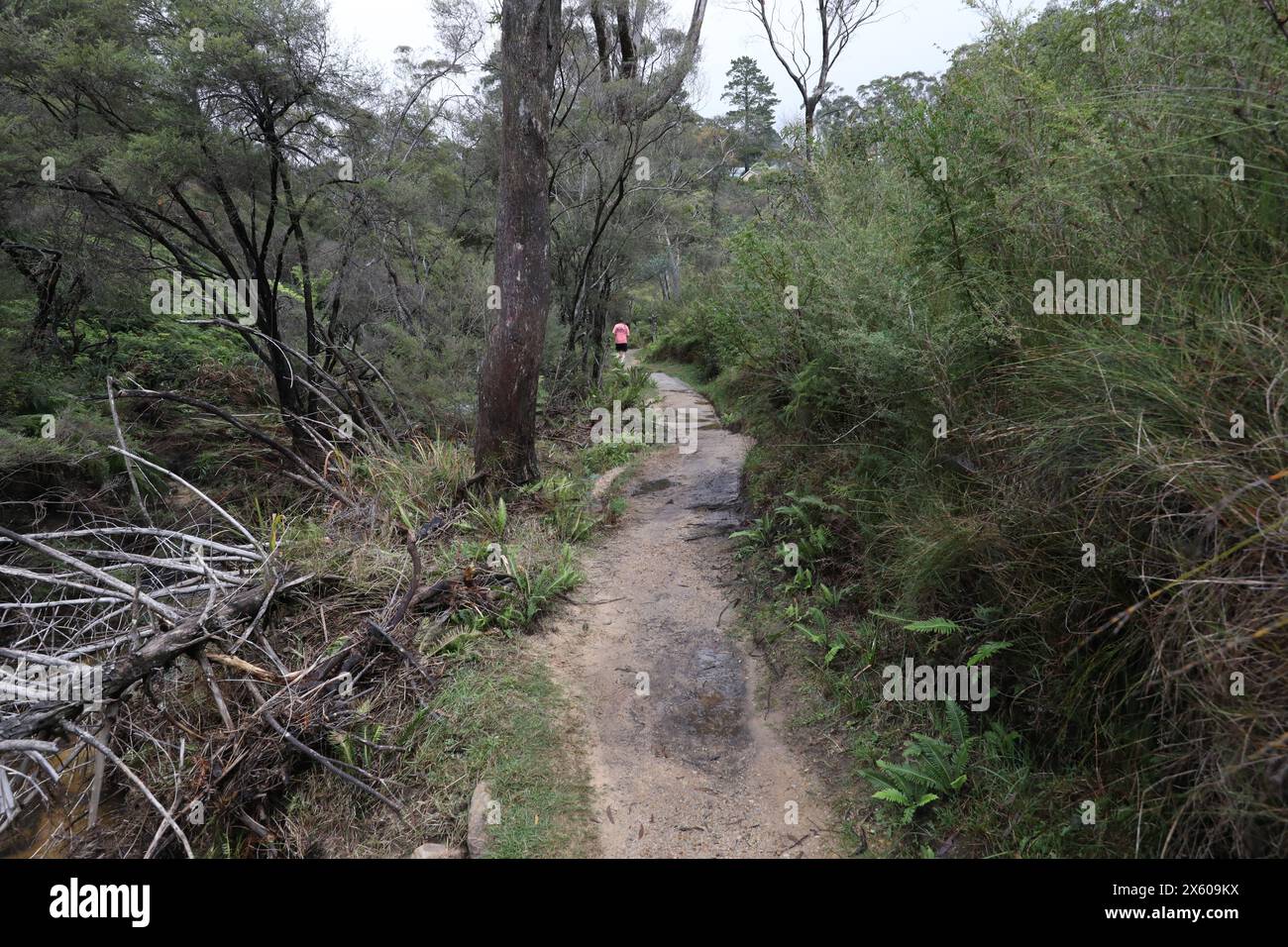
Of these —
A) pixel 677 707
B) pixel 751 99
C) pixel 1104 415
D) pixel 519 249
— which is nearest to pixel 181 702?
pixel 677 707

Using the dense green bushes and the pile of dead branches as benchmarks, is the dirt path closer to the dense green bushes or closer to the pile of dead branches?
the dense green bushes

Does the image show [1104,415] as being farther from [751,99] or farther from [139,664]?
[751,99]

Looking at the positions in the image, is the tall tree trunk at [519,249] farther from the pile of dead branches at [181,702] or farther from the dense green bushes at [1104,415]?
the dense green bushes at [1104,415]

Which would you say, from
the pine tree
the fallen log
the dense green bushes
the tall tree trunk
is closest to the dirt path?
the dense green bushes

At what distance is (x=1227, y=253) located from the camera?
2.55m

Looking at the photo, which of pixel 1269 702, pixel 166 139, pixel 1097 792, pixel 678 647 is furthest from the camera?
pixel 166 139

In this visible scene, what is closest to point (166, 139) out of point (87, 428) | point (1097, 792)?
point (87, 428)

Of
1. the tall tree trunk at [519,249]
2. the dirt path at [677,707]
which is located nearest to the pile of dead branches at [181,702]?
the dirt path at [677,707]

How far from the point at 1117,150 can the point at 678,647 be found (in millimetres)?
3904

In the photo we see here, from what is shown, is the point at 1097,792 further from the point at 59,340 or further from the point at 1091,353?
the point at 59,340

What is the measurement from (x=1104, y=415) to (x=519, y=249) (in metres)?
5.64

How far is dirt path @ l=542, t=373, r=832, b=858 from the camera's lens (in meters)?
3.31

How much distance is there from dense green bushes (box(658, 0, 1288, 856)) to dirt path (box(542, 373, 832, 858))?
77 cm

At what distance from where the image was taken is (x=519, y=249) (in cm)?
676
